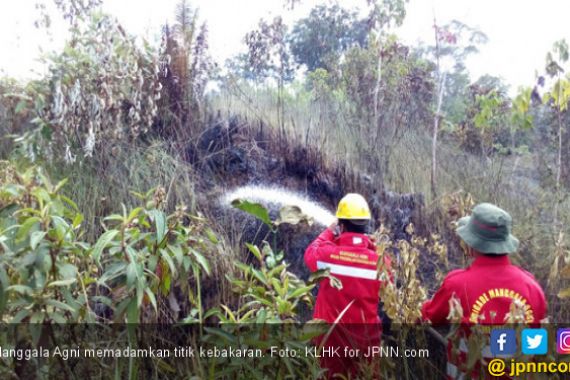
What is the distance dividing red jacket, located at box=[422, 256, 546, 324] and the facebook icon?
553 millimetres

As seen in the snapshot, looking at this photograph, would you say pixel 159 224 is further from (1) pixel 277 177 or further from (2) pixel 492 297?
(1) pixel 277 177

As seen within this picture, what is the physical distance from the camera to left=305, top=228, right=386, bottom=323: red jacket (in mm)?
3549

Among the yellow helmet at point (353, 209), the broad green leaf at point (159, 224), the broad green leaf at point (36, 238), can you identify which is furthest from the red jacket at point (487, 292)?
the broad green leaf at point (36, 238)

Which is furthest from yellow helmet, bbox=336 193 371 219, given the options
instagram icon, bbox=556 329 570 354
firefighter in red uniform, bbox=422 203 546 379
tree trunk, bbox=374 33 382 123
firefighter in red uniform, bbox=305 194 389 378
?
tree trunk, bbox=374 33 382 123

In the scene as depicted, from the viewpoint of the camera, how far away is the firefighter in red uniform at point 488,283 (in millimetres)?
2598

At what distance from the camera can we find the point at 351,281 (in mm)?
3584

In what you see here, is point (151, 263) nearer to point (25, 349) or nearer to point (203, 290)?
point (25, 349)

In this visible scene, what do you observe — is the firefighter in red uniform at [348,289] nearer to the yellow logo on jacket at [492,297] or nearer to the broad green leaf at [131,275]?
the yellow logo on jacket at [492,297]

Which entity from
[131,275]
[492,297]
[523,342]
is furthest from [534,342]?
[131,275]

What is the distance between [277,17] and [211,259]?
3.63 metres

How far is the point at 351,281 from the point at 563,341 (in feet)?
4.92

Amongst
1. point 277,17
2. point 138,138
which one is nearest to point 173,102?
point 138,138

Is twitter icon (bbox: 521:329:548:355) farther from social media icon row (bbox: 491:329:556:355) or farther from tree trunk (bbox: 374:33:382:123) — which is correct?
tree trunk (bbox: 374:33:382:123)

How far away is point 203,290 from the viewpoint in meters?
4.25
